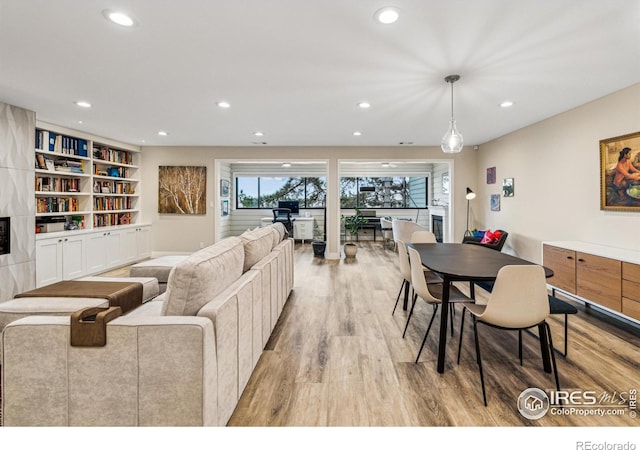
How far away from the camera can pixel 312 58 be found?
8.63 feet

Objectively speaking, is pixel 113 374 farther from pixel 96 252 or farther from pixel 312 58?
pixel 96 252

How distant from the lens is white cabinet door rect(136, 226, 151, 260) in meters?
6.22

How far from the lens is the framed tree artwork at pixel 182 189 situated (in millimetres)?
6426

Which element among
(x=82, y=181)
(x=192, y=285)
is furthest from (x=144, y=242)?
(x=192, y=285)

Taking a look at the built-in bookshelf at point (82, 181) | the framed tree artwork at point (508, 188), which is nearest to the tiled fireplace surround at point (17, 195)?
the built-in bookshelf at point (82, 181)

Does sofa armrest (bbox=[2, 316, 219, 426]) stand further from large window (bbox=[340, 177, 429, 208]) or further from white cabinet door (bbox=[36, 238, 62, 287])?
large window (bbox=[340, 177, 429, 208])

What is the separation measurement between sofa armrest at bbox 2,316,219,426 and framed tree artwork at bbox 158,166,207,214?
530cm

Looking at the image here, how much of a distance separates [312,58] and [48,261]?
448cm

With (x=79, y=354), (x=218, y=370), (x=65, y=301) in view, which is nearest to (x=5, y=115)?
(x=65, y=301)

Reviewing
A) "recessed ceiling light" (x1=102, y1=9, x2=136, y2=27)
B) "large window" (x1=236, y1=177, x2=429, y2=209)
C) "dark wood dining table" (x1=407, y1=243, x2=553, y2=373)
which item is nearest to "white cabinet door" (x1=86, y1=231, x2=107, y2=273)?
"recessed ceiling light" (x1=102, y1=9, x2=136, y2=27)

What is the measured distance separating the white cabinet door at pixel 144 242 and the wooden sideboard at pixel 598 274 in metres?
6.78

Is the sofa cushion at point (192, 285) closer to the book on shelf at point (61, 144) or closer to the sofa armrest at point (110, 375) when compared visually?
the sofa armrest at point (110, 375)

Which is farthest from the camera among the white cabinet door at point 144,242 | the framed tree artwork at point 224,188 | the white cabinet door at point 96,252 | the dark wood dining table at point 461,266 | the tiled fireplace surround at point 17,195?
the framed tree artwork at point 224,188
